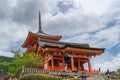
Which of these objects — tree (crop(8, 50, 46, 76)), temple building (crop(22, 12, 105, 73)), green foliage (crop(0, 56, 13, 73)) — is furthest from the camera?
green foliage (crop(0, 56, 13, 73))

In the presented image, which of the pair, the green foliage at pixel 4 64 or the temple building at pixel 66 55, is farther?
the green foliage at pixel 4 64

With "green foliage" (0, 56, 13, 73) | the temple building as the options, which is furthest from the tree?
"green foliage" (0, 56, 13, 73)

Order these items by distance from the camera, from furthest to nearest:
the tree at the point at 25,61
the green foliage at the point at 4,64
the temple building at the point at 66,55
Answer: the green foliage at the point at 4,64
the temple building at the point at 66,55
the tree at the point at 25,61

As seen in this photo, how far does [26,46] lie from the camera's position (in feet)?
167

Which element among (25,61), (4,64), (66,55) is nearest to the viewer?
(25,61)

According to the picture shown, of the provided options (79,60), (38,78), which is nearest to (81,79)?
(38,78)

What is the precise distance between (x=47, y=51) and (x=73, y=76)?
973 cm

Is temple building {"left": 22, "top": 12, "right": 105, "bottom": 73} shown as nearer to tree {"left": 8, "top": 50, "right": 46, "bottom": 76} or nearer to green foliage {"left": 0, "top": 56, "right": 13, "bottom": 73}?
tree {"left": 8, "top": 50, "right": 46, "bottom": 76}

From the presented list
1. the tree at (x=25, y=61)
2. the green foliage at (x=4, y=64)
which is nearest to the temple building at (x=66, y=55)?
the tree at (x=25, y=61)

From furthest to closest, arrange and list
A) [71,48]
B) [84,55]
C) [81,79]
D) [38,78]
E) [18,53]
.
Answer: [84,55] < [71,48] < [18,53] < [81,79] < [38,78]

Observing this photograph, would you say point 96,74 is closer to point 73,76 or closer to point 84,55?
point 73,76

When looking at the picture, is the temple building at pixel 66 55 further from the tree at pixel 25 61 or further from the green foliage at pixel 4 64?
the green foliage at pixel 4 64

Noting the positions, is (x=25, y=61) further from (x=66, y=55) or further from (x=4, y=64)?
(x=4, y=64)

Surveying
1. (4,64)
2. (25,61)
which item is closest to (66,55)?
(25,61)
